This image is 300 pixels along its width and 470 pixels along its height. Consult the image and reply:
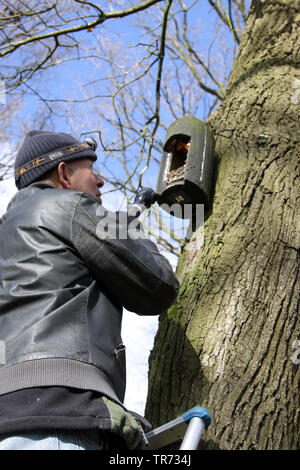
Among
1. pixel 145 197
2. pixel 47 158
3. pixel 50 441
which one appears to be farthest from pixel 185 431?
pixel 47 158

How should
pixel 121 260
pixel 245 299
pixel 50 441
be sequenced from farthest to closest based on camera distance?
pixel 245 299 → pixel 121 260 → pixel 50 441

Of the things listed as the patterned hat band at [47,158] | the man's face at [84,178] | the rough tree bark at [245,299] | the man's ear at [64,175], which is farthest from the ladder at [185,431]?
the patterned hat band at [47,158]

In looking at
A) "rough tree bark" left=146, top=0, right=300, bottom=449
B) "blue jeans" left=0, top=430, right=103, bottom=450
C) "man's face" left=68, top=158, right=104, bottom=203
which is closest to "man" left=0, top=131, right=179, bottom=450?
"blue jeans" left=0, top=430, right=103, bottom=450

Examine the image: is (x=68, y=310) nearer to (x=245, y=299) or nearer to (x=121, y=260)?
(x=121, y=260)

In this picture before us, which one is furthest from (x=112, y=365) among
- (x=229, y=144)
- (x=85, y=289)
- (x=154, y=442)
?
(x=229, y=144)

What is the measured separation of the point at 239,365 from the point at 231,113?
1437mm

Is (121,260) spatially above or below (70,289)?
above

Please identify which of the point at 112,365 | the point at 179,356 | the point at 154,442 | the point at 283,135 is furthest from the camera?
the point at 283,135

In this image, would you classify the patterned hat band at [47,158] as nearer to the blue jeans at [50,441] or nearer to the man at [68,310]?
the man at [68,310]

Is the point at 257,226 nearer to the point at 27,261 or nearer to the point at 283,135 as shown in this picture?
the point at 283,135

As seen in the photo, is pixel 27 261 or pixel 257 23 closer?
pixel 27 261

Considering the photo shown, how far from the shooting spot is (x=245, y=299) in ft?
7.11

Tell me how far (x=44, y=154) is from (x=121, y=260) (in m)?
0.68

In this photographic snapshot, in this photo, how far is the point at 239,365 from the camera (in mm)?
A: 2027
